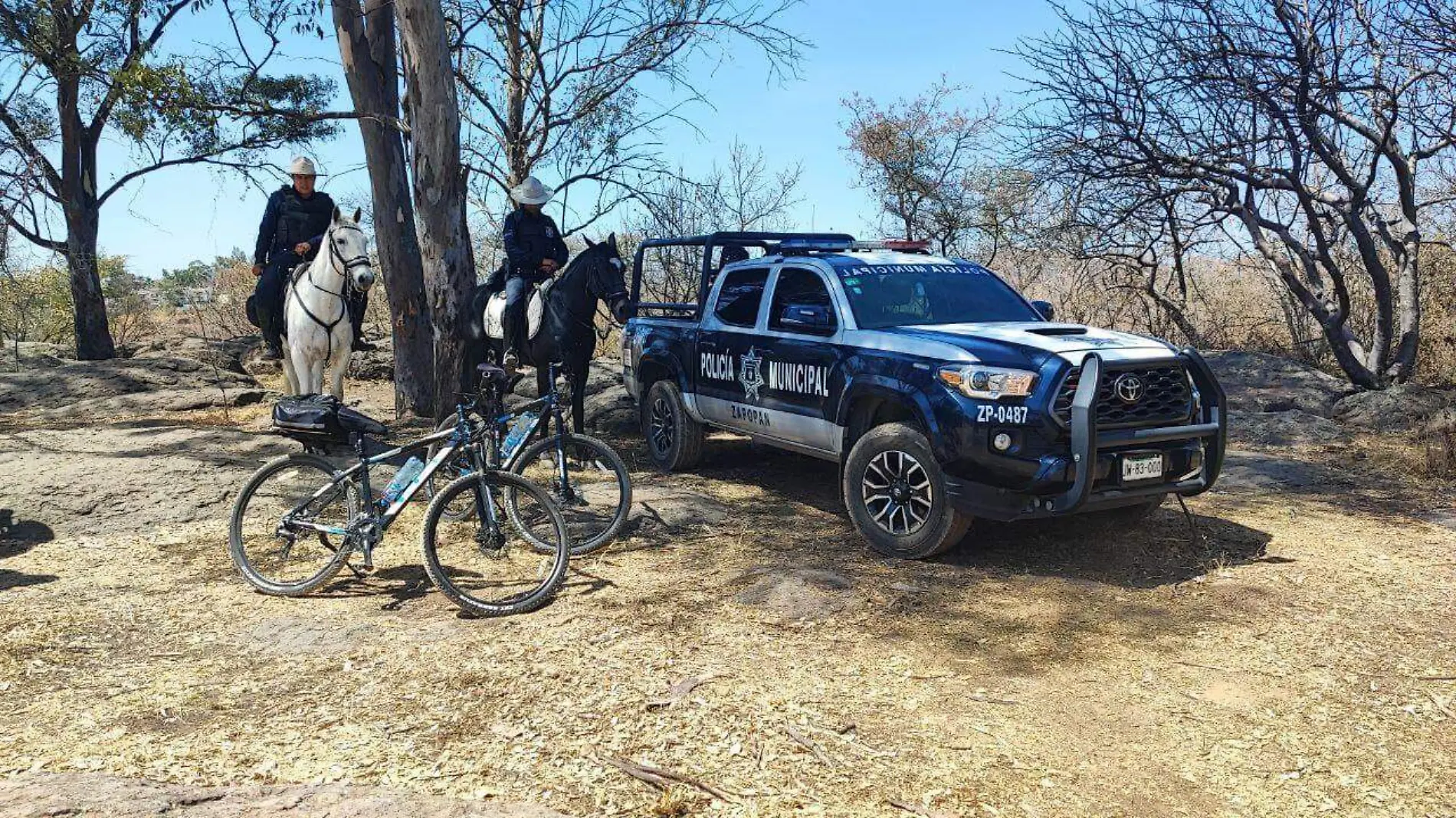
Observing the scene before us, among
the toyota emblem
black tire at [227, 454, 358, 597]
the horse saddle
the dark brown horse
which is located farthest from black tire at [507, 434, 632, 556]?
the toyota emblem

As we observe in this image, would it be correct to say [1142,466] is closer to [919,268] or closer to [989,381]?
[989,381]

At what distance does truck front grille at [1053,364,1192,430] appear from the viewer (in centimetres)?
583

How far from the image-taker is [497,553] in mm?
6027

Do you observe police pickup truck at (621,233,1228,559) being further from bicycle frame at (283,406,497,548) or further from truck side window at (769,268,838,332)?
bicycle frame at (283,406,497,548)

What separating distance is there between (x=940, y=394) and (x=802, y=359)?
1.53m

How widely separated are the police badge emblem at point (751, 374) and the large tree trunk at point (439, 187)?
4.49 m

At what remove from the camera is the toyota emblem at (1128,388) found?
5941mm

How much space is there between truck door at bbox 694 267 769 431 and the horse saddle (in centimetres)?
188

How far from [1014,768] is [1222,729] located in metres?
0.98

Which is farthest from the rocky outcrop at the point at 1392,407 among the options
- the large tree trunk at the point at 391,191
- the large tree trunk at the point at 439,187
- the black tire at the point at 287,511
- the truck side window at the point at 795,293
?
the large tree trunk at the point at 391,191

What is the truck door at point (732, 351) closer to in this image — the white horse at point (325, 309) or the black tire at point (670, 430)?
the black tire at point (670, 430)

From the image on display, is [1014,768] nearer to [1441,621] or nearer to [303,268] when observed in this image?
[1441,621]

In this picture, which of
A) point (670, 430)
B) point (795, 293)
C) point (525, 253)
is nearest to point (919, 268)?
point (795, 293)

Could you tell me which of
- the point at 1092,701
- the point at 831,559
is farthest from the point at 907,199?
the point at 1092,701
